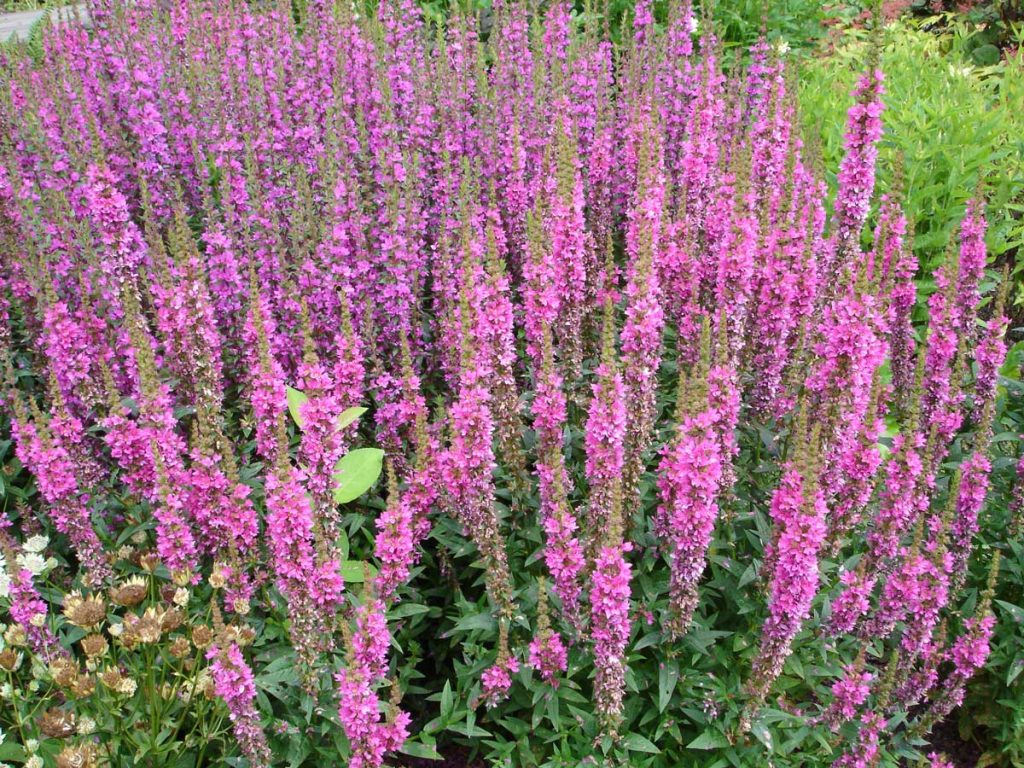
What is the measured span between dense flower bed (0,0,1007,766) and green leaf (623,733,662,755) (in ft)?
0.09

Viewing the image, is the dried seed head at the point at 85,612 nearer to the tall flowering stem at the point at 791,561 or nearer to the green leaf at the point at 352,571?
the green leaf at the point at 352,571

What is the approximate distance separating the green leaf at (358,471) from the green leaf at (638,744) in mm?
1665

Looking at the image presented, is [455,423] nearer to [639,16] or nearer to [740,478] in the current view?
[740,478]

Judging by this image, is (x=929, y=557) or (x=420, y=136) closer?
(x=929, y=557)

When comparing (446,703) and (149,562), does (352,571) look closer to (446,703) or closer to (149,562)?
(446,703)

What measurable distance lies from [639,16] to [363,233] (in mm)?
3637

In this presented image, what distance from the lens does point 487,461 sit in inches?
153

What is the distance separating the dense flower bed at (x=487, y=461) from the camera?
3.68 meters

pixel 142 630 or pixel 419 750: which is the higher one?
pixel 142 630

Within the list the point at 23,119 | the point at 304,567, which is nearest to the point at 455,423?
the point at 304,567

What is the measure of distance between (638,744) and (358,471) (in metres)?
1.81

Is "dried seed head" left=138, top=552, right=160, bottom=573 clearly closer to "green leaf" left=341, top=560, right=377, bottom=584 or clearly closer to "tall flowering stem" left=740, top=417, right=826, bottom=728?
"green leaf" left=341, top=560, right=377, bottom=584

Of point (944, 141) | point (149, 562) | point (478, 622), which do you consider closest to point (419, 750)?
point (478, 622)

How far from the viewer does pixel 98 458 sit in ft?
16.3
